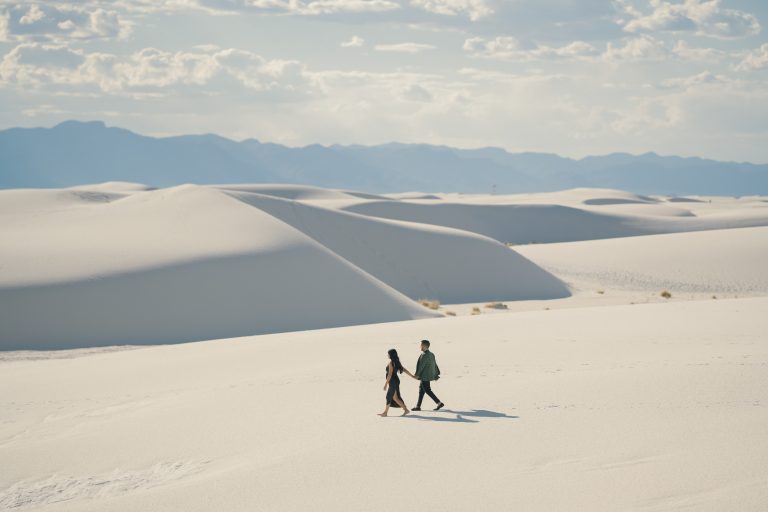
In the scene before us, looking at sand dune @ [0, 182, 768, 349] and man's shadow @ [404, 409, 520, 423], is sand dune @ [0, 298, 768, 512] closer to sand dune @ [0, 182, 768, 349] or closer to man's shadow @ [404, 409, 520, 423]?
man's shadow @ [404, 409, 520, 423]

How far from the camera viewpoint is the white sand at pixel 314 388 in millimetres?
7801

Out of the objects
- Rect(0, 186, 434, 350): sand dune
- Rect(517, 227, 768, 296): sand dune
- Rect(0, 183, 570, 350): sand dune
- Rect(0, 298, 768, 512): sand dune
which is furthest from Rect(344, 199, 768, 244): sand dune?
Rect(0, 298, 768, 512): sand dune

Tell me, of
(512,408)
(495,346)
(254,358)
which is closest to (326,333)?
(254,358)

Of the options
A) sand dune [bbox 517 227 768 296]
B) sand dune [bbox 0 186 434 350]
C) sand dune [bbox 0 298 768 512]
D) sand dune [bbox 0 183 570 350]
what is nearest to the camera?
sand dune [bbox 0 298 768 512]

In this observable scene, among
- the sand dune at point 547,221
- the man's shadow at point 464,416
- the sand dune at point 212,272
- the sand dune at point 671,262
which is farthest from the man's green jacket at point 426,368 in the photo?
the sand dune at point 547,221

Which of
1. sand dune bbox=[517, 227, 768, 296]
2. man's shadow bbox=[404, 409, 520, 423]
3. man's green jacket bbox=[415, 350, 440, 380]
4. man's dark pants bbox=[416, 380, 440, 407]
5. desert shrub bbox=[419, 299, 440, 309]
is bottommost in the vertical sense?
desert shrub bbox=[419, 299, 440, 309]

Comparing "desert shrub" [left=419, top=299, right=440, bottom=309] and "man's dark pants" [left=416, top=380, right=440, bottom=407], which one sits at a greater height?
"man's dark pants" [left=416, top=380, right=440, bottom=407]

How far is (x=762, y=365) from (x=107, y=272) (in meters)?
20.2

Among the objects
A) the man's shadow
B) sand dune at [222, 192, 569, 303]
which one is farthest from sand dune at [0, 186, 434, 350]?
the man's shadow

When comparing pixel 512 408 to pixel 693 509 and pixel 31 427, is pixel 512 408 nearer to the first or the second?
pixel 693 509

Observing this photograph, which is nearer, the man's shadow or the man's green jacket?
the man's shadow

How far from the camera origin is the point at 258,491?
7891 mm

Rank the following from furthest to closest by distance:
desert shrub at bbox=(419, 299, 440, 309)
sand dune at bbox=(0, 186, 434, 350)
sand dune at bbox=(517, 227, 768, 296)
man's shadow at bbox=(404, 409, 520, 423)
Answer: sand dune at bbox=(517, 227, 768, 296)
desert shrub at bbox=(419, 299, 440, 309)
sand dune at bbox=(0, 186, 434, 350)
man's shadow at bbox=(404, 409, 520, 423)

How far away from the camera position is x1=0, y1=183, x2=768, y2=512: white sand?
780 centimetres
